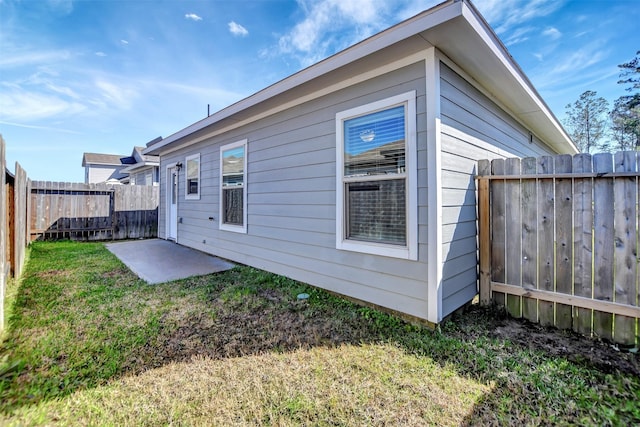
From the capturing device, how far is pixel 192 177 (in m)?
7.12

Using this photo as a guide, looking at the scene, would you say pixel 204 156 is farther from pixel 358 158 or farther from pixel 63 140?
pixel 63 140

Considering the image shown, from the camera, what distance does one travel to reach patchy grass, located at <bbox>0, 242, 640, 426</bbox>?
1.66 meters

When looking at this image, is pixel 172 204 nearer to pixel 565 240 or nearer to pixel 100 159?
pixel 565 240

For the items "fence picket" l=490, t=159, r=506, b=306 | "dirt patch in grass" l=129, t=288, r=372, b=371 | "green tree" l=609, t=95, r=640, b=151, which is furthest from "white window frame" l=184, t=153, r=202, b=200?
"green tree" l=609, t=95, r=640, b=151

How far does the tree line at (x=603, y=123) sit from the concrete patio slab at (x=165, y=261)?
902 inches

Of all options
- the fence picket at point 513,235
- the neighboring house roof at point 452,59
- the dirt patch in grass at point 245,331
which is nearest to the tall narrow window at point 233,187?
the neighboring house roof at point 452,59

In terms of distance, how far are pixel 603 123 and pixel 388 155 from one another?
85.1 ft

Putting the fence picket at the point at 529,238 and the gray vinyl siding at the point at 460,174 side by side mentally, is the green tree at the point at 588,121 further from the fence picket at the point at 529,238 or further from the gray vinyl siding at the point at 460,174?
the fence picket at the point at 529,238

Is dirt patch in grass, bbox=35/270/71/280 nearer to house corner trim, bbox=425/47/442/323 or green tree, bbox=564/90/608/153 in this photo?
house corner trim, bbox=425/47/442/323

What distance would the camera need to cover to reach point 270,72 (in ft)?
24.9

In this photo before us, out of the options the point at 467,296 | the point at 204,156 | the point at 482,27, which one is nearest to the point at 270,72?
the point at 204,156

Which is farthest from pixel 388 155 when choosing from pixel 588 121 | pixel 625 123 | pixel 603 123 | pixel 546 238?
pixel 588 121

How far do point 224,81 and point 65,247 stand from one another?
20.5ft

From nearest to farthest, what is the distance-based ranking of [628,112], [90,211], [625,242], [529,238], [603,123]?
[625,242] → [529,238] → [90,211] → [628,112] → [603,123]
